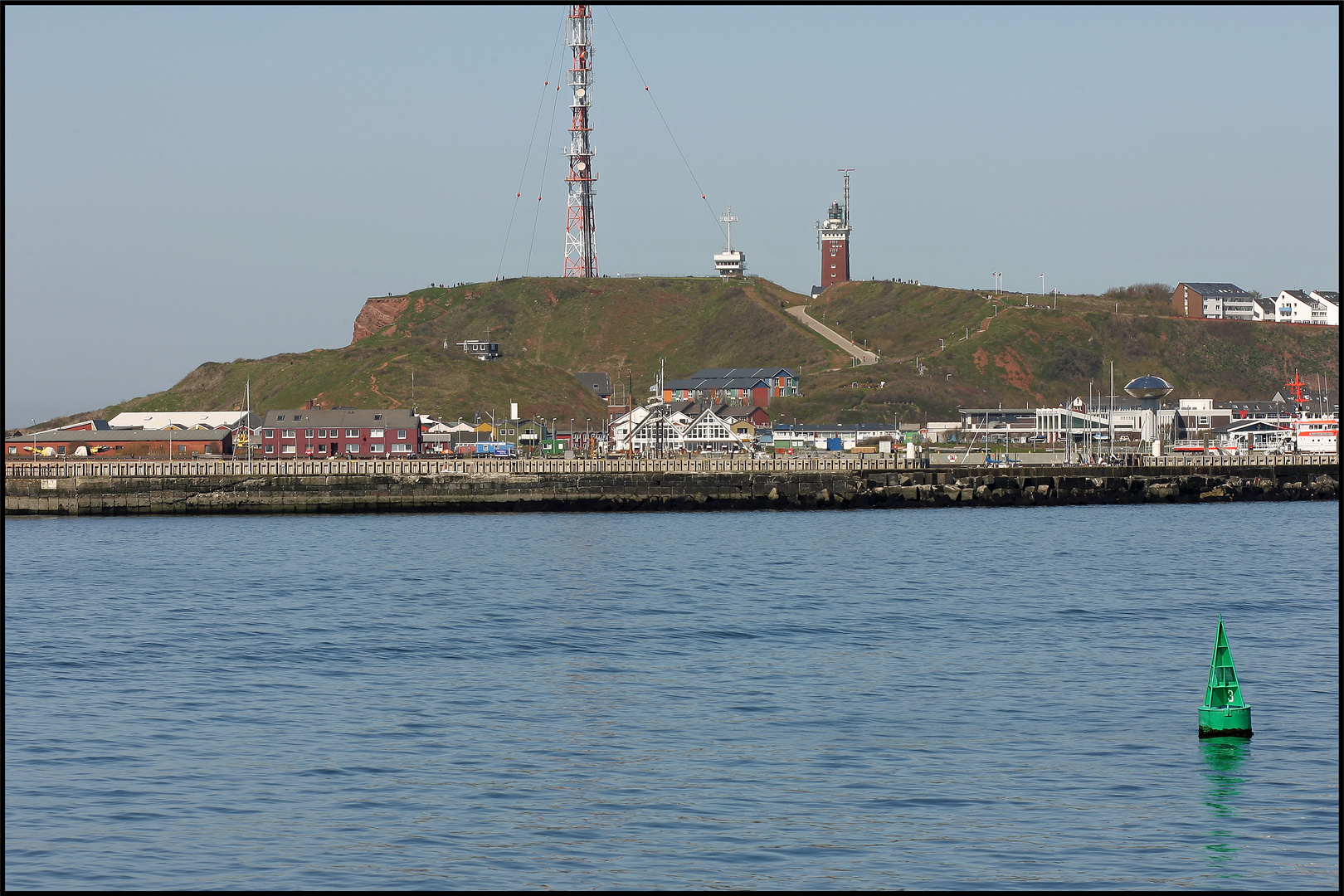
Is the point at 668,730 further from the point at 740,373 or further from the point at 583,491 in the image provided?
the point at 740,373

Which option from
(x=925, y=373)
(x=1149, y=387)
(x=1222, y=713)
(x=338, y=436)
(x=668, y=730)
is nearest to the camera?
(x=1222, y=713)

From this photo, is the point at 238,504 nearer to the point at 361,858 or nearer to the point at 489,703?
the point at 489,703

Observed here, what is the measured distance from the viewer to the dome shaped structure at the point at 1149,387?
164 m

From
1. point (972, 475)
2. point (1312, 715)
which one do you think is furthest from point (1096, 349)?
point (1312, 715)

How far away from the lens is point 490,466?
9981 cm

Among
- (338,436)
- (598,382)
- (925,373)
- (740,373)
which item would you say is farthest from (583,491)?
(925,373)

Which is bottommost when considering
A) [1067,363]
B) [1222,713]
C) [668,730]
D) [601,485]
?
[668,730]

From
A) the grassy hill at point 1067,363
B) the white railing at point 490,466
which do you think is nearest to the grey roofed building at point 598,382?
the grassy hill at point 1067,363

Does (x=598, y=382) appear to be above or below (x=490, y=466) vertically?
above

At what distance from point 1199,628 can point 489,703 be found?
22066mm

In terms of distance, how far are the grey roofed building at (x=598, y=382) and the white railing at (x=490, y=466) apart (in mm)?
81638

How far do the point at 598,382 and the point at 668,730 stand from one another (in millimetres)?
165533

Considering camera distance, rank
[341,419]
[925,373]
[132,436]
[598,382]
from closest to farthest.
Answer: [341,419] < [132,436] < [925,373] < [598,382]

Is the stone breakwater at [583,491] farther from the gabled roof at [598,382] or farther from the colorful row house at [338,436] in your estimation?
the gabled roof at [598,382]
